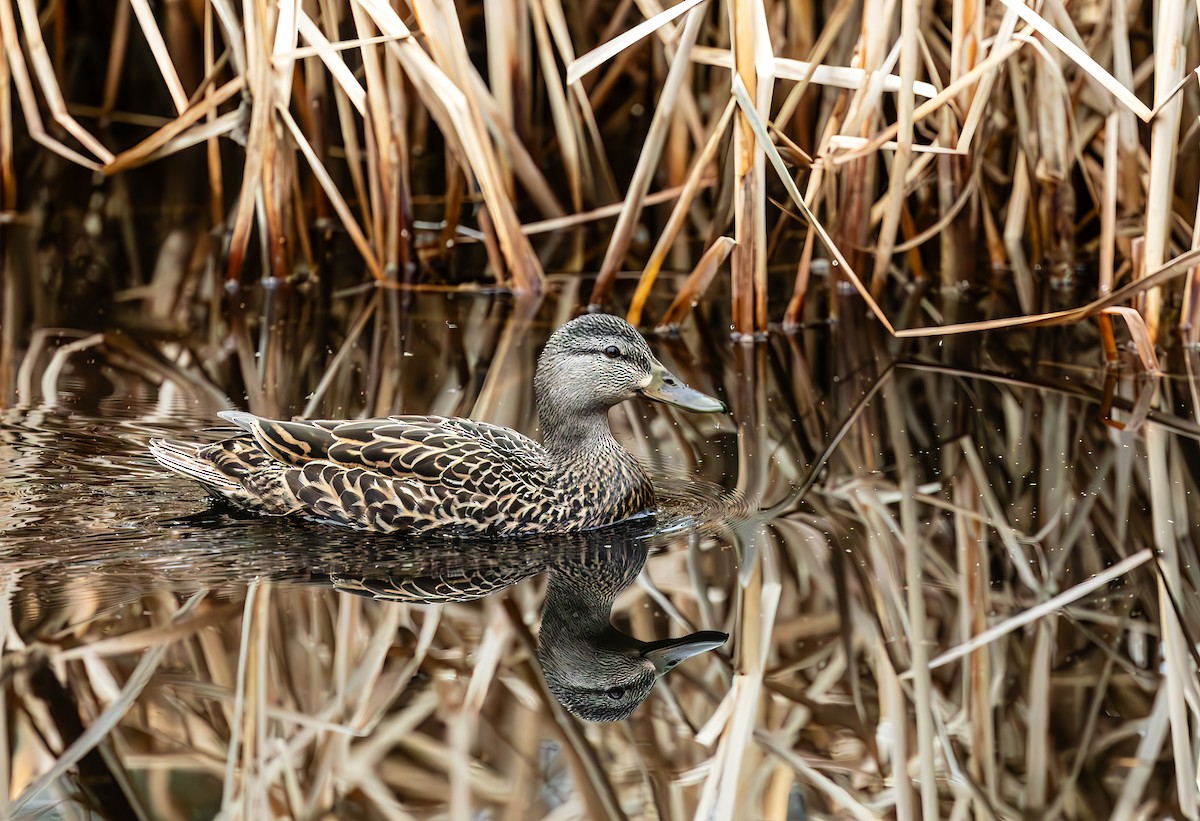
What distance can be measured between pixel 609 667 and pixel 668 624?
0.32 meters

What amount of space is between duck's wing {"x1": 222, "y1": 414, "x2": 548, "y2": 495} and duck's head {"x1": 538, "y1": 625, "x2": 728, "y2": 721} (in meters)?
0.82

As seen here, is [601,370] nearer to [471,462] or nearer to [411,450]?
[471,462]

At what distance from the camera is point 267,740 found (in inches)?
151

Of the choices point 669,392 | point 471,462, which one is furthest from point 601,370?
point 471,462

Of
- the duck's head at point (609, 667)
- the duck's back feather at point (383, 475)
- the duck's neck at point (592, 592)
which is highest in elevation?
the duck's back feather at point (383, 475)

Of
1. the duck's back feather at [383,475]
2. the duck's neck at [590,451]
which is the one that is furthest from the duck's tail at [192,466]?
the duck's neck at [590,451]

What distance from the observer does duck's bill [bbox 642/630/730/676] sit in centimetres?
430

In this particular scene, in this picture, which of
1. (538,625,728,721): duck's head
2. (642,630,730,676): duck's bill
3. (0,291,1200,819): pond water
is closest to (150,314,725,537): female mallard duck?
(0,291,1200,819): pond water

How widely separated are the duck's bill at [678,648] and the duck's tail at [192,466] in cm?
160

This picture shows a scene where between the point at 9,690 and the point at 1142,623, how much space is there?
2964 millimetres

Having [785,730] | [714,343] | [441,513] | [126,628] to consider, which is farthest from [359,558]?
[714,343]

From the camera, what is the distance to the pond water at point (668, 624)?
367 cm

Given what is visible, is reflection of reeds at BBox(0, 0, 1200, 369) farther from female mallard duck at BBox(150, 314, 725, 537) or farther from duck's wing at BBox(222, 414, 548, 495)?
duck's wing at BBox(222, 414, 548, 495)

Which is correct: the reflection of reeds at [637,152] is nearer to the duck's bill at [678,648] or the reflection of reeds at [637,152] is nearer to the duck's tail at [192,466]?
the duck's tail at [192,466]
